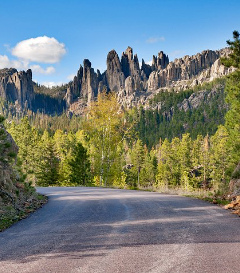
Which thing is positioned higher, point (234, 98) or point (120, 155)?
point (234, 98)

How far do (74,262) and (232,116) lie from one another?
817 inches

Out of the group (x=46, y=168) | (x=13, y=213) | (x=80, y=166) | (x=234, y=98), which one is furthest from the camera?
(x=46, y=168)

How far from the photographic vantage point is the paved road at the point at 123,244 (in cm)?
362

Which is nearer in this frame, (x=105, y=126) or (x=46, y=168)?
(x=105, y=126)

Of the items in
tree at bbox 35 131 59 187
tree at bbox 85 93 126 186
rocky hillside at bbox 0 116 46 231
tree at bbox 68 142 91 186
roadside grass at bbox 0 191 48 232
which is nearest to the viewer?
roadside grass at bbox 0 191 48 232

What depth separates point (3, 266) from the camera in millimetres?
3699

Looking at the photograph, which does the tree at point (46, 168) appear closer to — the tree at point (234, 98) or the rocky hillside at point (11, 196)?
the tree at point (234, 98)

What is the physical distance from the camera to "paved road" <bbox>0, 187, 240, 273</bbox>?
3623 mm

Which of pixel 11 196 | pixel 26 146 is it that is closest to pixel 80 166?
pixel 26 146

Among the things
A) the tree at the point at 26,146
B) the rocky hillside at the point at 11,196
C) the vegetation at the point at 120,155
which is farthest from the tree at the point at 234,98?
the tree at the point at 26,146

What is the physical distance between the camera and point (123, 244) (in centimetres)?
461

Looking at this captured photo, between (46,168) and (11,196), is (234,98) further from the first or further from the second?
(46,168)

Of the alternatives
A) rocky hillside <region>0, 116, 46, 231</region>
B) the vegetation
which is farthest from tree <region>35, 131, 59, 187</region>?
rocky hillside <region>0, 116, 46, 231</region>

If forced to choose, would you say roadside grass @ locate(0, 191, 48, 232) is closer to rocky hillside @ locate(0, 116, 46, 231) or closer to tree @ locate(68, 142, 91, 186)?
rocky hillside @ locate(0, 116, 46, 231)
